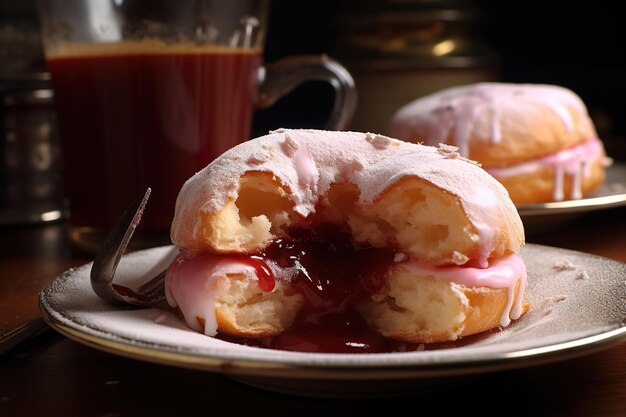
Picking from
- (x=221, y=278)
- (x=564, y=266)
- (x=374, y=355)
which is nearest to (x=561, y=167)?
(x=564, y=266)

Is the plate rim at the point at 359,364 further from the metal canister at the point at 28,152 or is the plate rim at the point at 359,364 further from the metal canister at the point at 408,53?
the metal canister at the point at 408,53

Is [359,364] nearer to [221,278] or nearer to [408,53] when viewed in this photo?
[221,278]

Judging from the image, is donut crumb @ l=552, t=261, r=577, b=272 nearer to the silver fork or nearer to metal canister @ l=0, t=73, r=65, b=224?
the silver fork

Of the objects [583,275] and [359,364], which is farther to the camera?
[583,275]

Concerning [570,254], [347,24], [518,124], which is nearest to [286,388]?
[570,254]

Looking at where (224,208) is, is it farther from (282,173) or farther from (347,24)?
(347,24)

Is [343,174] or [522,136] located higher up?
[343,174]

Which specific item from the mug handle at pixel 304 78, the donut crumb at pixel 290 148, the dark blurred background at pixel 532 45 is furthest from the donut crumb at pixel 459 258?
the dark blurred background at pixel 532 45
